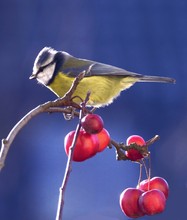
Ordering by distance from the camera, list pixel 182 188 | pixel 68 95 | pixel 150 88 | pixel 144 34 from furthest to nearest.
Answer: pixel 144 34, pixel 150 88, pixel 182 188, pixel 68 95

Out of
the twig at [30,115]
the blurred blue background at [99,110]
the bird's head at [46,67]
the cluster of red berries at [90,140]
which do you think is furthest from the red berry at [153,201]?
the blurred blue background at [99,110]

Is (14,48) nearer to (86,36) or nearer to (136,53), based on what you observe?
(86,36)

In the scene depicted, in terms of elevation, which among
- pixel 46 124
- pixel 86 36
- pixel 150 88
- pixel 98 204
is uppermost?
pixel 86 36

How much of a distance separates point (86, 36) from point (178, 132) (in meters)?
1.11

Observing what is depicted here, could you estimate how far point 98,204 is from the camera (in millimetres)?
4605

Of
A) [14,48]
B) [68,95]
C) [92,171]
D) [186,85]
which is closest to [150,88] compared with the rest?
[186,85]

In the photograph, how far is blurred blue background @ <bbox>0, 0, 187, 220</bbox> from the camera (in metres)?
4.55

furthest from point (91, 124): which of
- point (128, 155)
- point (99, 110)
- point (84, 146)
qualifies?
point (99, 110)

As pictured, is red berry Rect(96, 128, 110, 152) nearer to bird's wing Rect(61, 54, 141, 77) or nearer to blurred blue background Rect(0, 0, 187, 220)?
bird's wing Rect(61, 54, 141, 77)

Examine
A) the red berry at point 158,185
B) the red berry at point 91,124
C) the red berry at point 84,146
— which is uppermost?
the red berry at point 91,124

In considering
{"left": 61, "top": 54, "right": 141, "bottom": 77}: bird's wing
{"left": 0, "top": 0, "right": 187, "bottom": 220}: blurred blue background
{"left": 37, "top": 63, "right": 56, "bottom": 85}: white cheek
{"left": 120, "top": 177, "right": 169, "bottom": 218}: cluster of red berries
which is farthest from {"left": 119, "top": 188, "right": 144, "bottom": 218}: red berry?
{"left": 0, "top": 0, "right": 187, "bottom": 220}: blurred blue background

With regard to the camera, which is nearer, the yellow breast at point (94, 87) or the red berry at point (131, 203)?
the red berry at point (131, 203)

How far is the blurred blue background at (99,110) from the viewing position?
14.9ft

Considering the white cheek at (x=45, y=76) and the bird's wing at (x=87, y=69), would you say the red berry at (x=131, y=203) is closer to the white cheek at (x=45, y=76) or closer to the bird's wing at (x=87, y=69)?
the bird's wing at (x=87, y=69)
